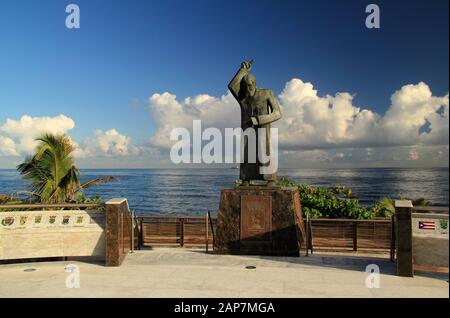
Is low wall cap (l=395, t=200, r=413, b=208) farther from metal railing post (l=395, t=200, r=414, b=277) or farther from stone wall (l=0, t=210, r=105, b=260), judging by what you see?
stone wall (l=0, t=210, r=105, b=260)

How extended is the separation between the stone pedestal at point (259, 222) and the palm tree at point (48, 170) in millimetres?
6018

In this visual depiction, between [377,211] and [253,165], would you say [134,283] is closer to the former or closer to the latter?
[253,165]

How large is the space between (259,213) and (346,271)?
232 cm

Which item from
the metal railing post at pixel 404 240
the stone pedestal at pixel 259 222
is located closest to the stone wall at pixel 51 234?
the stone pedestal at pixel 259 222

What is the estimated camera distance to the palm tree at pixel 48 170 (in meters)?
13.2

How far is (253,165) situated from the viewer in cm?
1022

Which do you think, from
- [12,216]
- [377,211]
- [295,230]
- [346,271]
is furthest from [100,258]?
[377,211]

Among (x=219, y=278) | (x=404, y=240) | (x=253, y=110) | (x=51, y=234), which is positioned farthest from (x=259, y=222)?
(x=51, y=234)

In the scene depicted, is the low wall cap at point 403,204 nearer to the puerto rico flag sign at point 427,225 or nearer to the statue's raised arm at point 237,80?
the puerto rico flag sign at point 427,225

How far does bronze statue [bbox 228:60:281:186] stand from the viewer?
1009cm

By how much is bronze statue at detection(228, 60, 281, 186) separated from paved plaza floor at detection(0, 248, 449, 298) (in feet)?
6.44

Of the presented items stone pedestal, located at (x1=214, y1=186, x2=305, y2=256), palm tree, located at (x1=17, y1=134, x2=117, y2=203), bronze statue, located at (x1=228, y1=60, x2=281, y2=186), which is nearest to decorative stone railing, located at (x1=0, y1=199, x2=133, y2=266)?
stone pedestal, located at (x1=214, y1=186, x2=305, y2=256)

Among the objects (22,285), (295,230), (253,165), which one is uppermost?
(253,165)

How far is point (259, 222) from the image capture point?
9797mm
